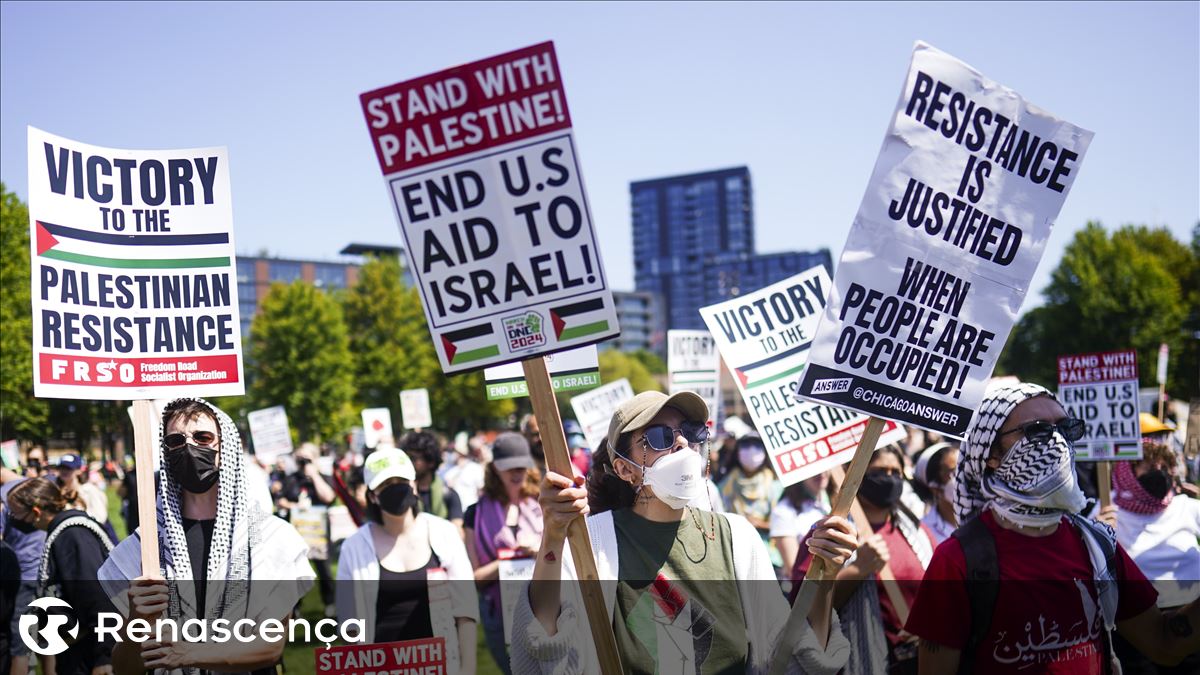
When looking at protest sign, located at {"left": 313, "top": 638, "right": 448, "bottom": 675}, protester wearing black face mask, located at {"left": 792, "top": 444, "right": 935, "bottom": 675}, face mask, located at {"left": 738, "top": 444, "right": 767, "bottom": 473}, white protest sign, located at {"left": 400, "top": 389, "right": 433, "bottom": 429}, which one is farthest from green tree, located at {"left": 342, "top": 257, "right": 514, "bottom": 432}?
protest sign, located at {"left": 313, "top": 638, "right": 448, "bottom": 675}

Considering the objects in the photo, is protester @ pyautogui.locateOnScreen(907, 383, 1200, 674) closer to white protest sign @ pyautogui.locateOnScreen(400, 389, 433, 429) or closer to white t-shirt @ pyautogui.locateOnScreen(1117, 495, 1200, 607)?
white t-shirt @ pyautogui.locateOnScreen(1117, 495, 1200, 607)

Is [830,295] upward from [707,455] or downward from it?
upward

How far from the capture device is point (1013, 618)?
11.3ft

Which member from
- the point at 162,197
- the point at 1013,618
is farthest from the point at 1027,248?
the point at 162,197

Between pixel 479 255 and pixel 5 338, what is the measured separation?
39250 mm

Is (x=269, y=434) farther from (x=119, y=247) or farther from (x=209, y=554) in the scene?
(x=209, y=554)

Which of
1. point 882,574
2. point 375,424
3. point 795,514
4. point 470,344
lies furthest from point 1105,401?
point 375,424

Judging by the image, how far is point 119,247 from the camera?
4402mm

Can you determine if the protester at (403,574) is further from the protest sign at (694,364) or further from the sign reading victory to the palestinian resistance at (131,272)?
the protest sign at (694,364)

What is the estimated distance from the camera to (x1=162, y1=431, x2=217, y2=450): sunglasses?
430 centimetres

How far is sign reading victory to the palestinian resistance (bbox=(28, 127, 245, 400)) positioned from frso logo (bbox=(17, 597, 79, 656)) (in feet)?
5.90

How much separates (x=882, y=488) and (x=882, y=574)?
498 mm

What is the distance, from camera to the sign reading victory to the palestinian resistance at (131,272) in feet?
13.8

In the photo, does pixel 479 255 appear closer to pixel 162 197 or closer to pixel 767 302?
pixel 162 197
